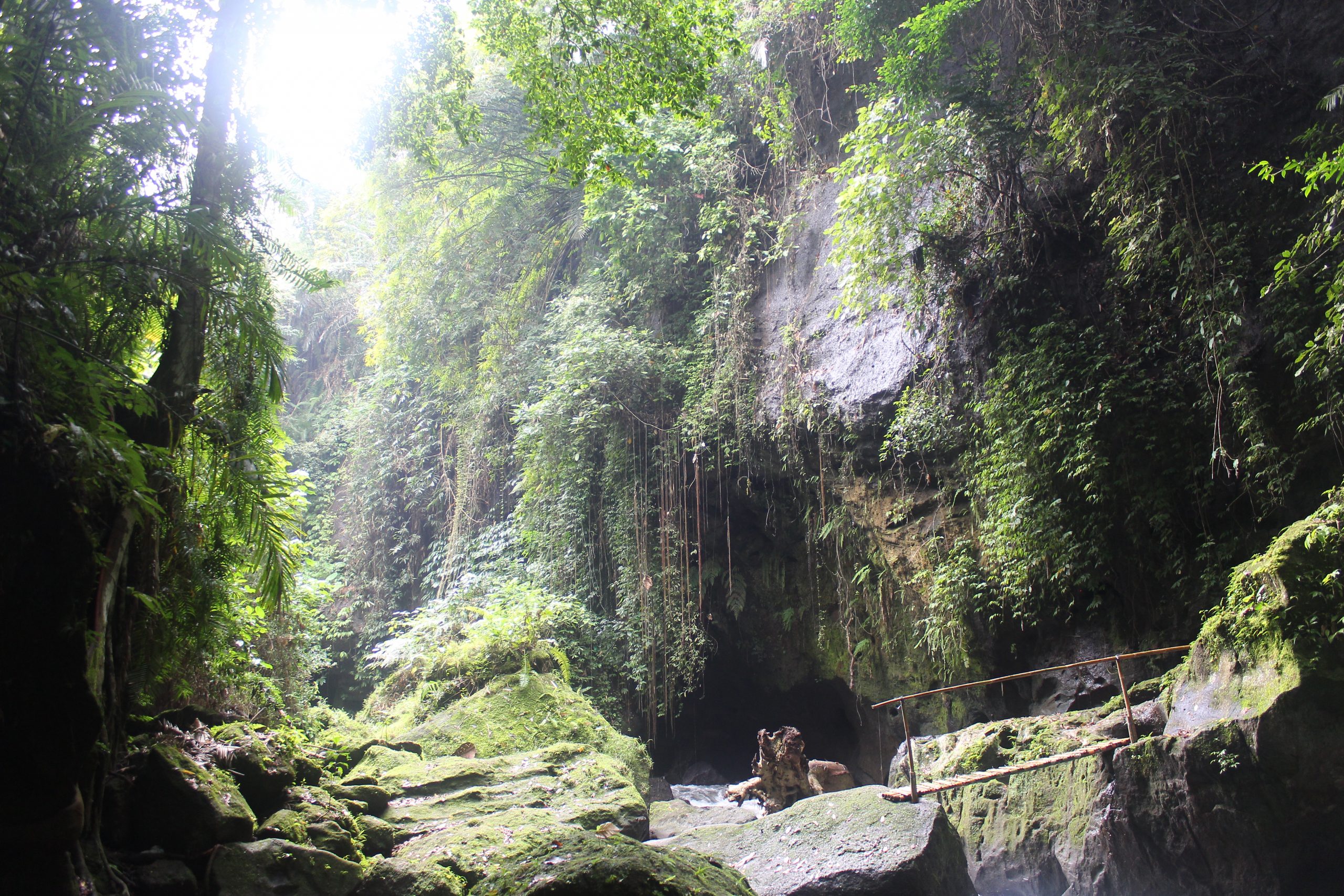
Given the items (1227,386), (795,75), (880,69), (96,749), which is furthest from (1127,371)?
(96,749)

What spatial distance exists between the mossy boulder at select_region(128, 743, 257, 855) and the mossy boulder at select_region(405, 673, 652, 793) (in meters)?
3.18

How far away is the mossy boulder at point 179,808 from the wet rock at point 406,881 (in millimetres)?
579

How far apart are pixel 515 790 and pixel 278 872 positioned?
90.0 inches

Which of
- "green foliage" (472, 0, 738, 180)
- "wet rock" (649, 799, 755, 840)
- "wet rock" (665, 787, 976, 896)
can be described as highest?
"green foliage" (472, 0, 738, 180)

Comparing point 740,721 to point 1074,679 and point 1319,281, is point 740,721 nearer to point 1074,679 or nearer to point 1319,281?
A: point 1074,679

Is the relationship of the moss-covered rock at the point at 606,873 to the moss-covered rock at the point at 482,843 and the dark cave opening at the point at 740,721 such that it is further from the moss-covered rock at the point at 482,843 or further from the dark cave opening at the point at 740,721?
the dark cave opening at the point at 740,721

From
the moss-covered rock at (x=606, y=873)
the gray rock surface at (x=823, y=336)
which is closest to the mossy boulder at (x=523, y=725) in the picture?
the moss-covered rock at (x=606, y=873)

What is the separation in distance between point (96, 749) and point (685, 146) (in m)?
9.23

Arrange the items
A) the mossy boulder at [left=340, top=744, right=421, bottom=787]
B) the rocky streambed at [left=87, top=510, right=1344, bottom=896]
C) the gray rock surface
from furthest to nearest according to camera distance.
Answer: the gray rock surface
the mossy boulder at [left=340, top=744, right=421, bottom=787]
the rocky streambed at [left=87, top=510, right=1344, bottom=896]

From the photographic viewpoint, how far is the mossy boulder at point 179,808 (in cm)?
290

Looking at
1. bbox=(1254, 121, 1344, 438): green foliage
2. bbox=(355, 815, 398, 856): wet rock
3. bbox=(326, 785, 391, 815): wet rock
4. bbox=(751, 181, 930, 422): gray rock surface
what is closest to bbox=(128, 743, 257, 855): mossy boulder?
bbox=(355, 815, 398, 856): wet rock

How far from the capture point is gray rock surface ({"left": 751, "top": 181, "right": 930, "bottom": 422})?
23.7ft

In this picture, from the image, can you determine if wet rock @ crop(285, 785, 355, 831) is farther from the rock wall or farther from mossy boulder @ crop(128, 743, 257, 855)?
the rock wall

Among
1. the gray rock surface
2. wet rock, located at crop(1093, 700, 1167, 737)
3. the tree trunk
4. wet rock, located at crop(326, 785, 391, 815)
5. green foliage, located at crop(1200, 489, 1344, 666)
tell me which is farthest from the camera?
the gray rock surface
